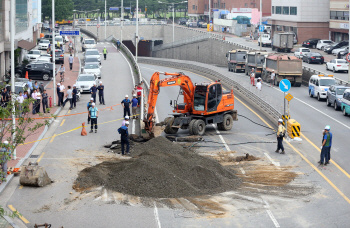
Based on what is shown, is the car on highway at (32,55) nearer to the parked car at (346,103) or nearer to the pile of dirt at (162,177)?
the parked car at (346,103)

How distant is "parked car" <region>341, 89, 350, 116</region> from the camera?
31955mm

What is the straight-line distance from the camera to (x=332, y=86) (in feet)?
118

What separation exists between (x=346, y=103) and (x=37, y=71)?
26.2 m

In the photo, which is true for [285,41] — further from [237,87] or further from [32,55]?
[32,55]

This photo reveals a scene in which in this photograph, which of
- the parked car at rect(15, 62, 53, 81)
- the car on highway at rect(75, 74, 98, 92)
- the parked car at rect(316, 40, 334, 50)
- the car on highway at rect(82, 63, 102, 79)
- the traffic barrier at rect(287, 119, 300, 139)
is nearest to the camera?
the traffic barrier at rect(287, 119, 300, 139)

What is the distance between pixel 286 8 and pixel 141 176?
2979 inches

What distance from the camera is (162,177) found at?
17.5 metres

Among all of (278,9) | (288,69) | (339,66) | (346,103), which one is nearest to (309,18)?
(278,9)

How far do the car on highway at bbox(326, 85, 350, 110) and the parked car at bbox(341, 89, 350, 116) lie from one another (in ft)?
2.21

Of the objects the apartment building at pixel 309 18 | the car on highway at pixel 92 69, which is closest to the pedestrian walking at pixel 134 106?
the car on highway at pixel 92 69

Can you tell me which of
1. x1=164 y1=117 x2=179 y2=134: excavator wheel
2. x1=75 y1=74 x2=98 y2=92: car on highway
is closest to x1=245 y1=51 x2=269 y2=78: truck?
x1=75 y1=74 x2=98 y2=92: car on highway

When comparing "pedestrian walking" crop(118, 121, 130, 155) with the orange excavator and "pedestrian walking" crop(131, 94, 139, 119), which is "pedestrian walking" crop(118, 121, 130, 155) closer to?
the orange excavator

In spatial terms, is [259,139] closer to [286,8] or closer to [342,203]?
[342,203]

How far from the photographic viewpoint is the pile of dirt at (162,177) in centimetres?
1703
